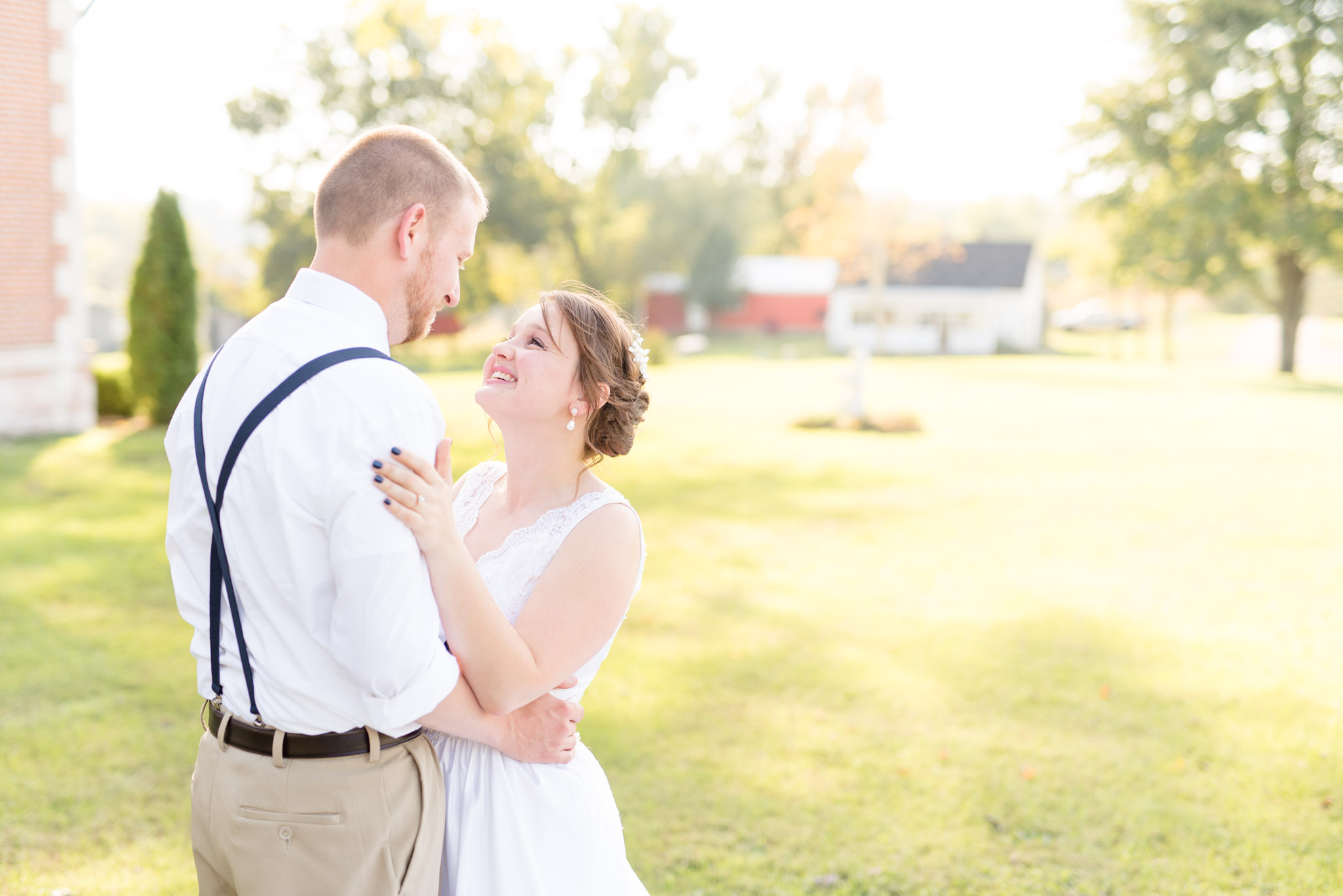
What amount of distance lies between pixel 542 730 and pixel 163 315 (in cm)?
1605

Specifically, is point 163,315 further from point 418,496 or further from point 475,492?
point 418,496

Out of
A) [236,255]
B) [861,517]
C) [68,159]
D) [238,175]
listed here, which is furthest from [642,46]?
[236,255]

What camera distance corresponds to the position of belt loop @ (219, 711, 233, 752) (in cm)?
200

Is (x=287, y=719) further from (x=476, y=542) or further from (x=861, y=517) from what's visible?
(x=861, y=517)

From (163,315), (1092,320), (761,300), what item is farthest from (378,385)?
(1092,320)

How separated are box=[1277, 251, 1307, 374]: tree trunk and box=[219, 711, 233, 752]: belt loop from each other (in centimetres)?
4052

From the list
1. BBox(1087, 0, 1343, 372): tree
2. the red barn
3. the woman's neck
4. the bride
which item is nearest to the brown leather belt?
the bride

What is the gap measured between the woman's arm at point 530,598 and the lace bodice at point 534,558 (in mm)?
40

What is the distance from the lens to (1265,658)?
6895 mm

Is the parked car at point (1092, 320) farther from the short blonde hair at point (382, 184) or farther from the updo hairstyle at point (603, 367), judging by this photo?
the short blonde hair at point (382, 184)

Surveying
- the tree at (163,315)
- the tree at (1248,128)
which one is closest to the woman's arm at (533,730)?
the tree at (163,315)

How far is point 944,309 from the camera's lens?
4912cm

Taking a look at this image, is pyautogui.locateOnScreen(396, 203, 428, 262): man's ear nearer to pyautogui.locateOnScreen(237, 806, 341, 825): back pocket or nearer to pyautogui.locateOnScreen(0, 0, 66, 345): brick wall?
pyautogui.locateOnScreen(237, 806, 341, 825): back pocket

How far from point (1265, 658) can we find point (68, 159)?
1625cm
